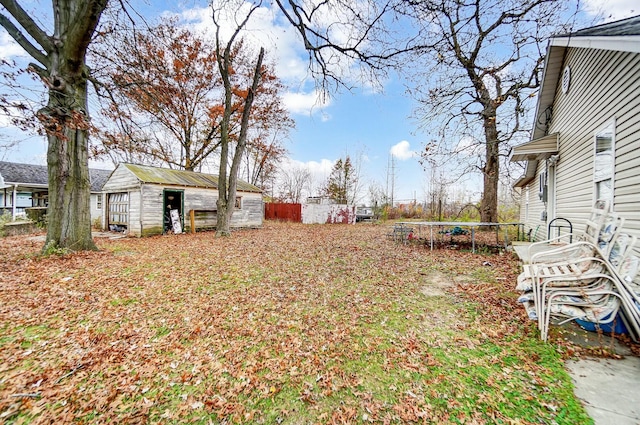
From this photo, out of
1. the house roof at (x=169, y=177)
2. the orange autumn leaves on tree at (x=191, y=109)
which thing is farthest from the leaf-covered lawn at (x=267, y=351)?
the house roof at (x=169, y=177)

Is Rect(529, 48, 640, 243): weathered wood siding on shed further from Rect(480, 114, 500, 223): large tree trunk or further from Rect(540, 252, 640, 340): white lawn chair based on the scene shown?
Rect(480, 114, 500, 223): large tree trunk

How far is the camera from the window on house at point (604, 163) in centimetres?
411

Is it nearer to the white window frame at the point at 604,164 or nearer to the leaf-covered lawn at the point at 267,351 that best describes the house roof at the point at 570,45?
the white window frame at the point at 604,164

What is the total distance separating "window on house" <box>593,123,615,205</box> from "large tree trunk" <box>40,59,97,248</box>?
1005 centimetres

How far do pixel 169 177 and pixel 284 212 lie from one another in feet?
34.3

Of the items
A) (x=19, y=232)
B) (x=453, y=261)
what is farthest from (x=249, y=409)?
(x=19, y=232)

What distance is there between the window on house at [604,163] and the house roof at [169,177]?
13.9m

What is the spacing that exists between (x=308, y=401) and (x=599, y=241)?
4.21 m

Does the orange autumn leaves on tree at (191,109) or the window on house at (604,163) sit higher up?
the orange autumn leaves on tree at (191,109)

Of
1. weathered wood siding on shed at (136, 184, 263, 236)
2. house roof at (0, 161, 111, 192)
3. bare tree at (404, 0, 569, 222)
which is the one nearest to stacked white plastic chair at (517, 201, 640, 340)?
bare tree at (404, 0, 569, 222)

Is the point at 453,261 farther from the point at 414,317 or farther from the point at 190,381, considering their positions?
the point at 190,381

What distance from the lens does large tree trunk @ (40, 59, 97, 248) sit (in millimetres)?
5742

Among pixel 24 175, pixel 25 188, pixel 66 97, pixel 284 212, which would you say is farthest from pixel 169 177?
pixel 25 188

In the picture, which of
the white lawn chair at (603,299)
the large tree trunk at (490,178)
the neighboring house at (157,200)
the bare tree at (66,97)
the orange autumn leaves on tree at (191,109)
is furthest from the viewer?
the large tree trunk at (490,178)
